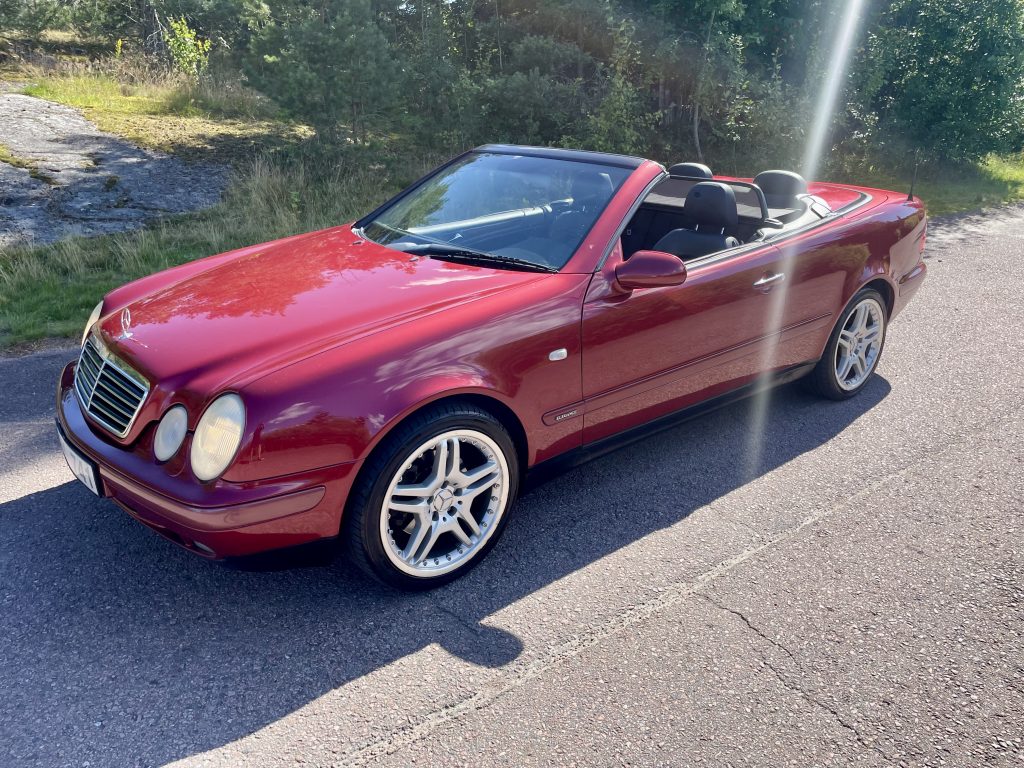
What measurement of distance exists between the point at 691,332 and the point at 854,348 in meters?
1.58

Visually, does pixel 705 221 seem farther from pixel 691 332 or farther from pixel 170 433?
pixel 170 433

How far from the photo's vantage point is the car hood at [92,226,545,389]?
2.86 m

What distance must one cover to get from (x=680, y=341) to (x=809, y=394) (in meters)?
1.57

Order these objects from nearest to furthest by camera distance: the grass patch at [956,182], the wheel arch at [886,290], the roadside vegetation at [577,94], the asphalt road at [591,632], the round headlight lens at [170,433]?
the asphalt road at [591,632], the round headlight lens at [170,433], the wheel arch at [886,290], the roadside vegetation at [577,94], the grass patch at [956,182]

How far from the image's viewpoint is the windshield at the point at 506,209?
3.66 meters

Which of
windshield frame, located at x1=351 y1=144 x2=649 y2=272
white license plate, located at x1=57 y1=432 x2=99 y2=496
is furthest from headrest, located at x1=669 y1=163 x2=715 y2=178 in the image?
white license plate, located at x1=57 y1=432 x2=99 y2=496

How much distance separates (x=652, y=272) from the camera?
3387 millimetres

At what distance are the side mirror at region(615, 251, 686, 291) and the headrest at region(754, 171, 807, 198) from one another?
1797 mm

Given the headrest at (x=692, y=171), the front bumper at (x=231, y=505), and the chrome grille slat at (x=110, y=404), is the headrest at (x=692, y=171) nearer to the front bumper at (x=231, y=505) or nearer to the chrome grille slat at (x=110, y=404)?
the front bumper at (x=231, y=505)

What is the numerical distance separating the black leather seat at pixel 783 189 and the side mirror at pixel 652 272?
165 centimetres

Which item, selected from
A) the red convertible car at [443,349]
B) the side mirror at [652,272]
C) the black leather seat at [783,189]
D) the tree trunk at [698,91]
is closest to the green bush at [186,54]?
the tree trunk at [698,91]

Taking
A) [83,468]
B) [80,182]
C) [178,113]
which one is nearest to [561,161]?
[83,468]

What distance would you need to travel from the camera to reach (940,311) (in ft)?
21.8

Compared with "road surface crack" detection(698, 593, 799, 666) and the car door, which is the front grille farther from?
"road surface crack" detection(698, 593, 799, 666)
